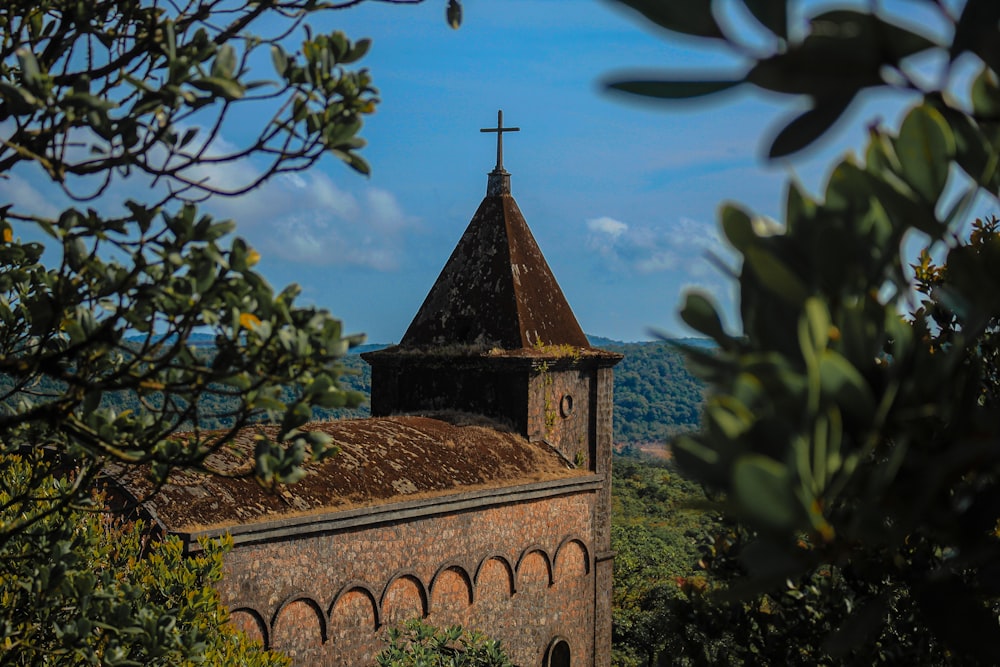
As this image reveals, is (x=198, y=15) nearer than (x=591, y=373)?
Yes

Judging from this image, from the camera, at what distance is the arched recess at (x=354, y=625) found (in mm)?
10336

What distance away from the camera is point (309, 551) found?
10055 millimetres

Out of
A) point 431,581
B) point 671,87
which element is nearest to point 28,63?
point 671,87

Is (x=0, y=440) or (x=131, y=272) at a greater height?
(x=131, y=272)

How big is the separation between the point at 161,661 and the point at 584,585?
10437 millimetres

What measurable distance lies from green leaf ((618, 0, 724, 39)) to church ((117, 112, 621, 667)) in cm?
662

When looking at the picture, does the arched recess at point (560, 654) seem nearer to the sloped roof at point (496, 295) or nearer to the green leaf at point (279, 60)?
the sloped roof at point (496, 295)

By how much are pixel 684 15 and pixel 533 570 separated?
12432mm

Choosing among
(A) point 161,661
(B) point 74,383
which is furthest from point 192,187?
(A) point 161,661

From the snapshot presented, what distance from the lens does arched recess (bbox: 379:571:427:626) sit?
10.9 m

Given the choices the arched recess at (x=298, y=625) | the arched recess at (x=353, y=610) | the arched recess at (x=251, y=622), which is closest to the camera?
the arched recess at (x=251, y=622)

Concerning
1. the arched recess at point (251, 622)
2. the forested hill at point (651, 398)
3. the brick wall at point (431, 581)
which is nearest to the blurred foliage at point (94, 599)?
the arched recess at point (251, 622)

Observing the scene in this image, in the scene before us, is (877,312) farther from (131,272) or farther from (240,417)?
(131,272)

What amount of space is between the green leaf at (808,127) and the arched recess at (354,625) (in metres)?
9.63
